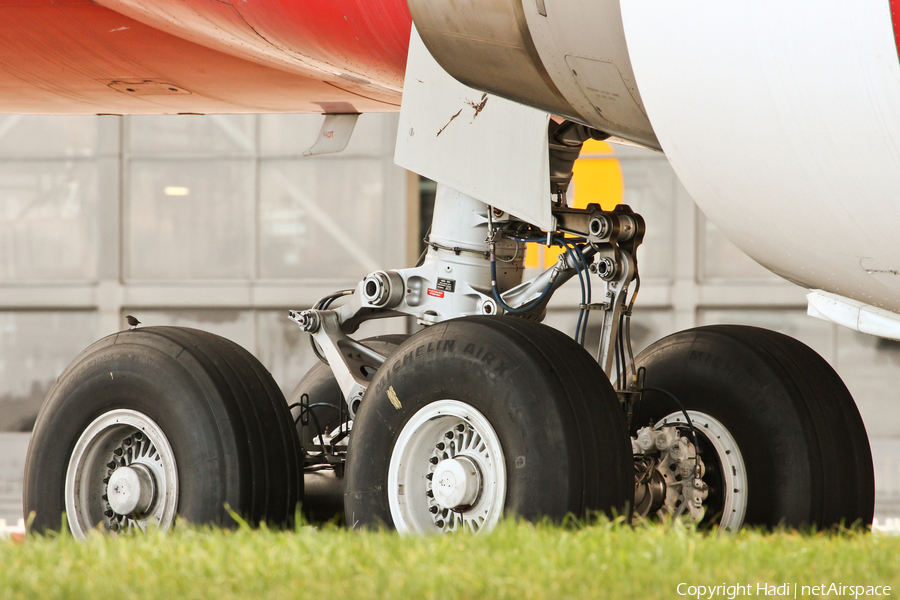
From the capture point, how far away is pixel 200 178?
13211 mm

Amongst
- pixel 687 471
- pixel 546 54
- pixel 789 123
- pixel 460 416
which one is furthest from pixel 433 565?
pixel 687 471

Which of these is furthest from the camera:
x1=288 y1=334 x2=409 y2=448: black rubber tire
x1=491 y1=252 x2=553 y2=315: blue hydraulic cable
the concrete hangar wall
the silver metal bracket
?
the concrete hangar wall

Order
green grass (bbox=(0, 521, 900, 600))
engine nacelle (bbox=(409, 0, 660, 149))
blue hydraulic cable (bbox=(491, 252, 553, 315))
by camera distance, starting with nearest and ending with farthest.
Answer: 1. green grass (bbox=(0, 521, 900, 600))
2. engine nacelle (bbox=(409, 0, 660, 149))
3. blue hydraulic cable (bbox=(491, 252, 553, 315))

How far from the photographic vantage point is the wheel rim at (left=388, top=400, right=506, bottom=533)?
327 centimetres

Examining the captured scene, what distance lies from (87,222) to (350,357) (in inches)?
393

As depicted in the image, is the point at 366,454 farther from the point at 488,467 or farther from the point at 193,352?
the point at 193,352

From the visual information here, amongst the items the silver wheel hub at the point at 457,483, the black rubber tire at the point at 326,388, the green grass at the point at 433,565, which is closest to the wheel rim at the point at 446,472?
the silver wheel hub at the point at 457,483

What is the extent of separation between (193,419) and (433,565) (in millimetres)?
1728

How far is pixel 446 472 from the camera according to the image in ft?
10.9

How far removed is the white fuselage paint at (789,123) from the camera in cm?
235

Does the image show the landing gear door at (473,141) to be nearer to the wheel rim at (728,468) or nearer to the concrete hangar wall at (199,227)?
the wheel rim at (728,468)

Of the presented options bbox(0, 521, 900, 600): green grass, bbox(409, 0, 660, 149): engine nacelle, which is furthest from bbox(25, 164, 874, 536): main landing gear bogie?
bbox(0, 521, 900, 600): green grass

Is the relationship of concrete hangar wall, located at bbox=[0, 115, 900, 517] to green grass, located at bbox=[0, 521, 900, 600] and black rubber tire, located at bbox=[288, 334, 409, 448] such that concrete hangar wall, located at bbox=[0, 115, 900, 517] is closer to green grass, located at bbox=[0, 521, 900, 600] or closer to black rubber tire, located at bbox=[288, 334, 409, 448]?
black rubber tire, located at bbox=[288, 334, 409, 448]

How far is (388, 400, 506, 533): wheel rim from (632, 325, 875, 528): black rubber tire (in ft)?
3.56
